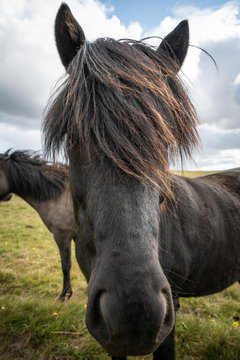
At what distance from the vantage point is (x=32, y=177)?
5.36 meters

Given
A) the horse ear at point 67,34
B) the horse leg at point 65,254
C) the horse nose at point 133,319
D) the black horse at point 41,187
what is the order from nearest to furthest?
1. the horse nose at point 133,319
2. the horse ear at point 67,34
3. the horse leg at point 65,254
4. the black horse at point 41,187

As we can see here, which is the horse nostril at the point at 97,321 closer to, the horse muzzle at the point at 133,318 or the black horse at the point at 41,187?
the horse muzzle at the point at 133,318

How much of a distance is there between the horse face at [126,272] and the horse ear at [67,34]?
50.0 inches

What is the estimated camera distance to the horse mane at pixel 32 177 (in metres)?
5.30

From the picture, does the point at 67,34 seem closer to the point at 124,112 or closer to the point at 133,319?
the point at 124,112

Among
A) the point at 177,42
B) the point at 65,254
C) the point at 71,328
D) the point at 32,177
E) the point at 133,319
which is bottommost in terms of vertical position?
the point at 71,328

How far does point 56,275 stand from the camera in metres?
5.52

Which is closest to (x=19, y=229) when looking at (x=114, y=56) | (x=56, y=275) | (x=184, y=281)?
(x=56, y=275)

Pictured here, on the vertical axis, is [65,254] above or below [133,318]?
below

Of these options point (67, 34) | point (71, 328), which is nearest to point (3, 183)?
point (71, 328)

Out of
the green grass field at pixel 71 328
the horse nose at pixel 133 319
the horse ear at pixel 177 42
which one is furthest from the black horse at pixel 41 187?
the horse nose at pixel 133 319

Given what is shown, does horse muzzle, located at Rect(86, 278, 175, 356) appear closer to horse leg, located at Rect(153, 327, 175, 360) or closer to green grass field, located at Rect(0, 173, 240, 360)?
horse leg, located at Rect(153, 327, 175, 360)

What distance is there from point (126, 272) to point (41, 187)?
15.7 feet

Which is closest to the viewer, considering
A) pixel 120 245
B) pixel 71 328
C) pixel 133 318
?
pixel 133 318
